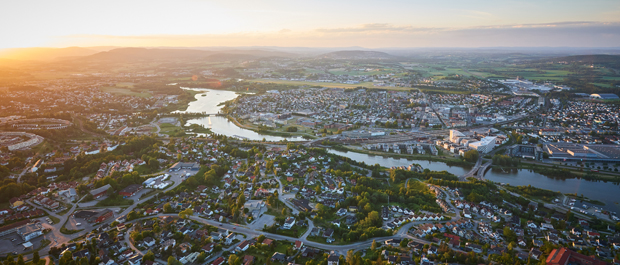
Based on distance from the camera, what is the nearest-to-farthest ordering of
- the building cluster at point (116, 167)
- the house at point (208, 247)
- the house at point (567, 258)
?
1. the house at point (567, 258)
2. the house at point (208, 247)
3. the building cluster at point (116, 167)

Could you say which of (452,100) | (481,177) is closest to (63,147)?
(481,177)

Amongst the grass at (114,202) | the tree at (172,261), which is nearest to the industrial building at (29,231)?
the grass at (114,202)

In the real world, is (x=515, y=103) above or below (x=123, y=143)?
above

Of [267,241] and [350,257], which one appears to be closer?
[350,257]

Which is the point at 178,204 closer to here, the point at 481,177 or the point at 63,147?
the point at 63,147

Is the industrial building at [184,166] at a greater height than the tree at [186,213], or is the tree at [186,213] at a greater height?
the industrial building at [184,166]

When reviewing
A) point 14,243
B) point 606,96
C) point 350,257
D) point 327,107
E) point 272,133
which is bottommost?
point 14,243

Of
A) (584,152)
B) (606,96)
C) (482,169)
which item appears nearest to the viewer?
(482,169)

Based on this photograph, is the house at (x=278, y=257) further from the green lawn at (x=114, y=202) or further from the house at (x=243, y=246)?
the green lawn at (x=114, y=202)

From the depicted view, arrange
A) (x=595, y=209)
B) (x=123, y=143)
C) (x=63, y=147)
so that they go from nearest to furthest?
(x=595, y=209) < (x=63, y=147) < (x=123, y=143)

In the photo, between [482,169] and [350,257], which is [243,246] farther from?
[482,169]

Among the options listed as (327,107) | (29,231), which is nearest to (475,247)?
(29,231)
